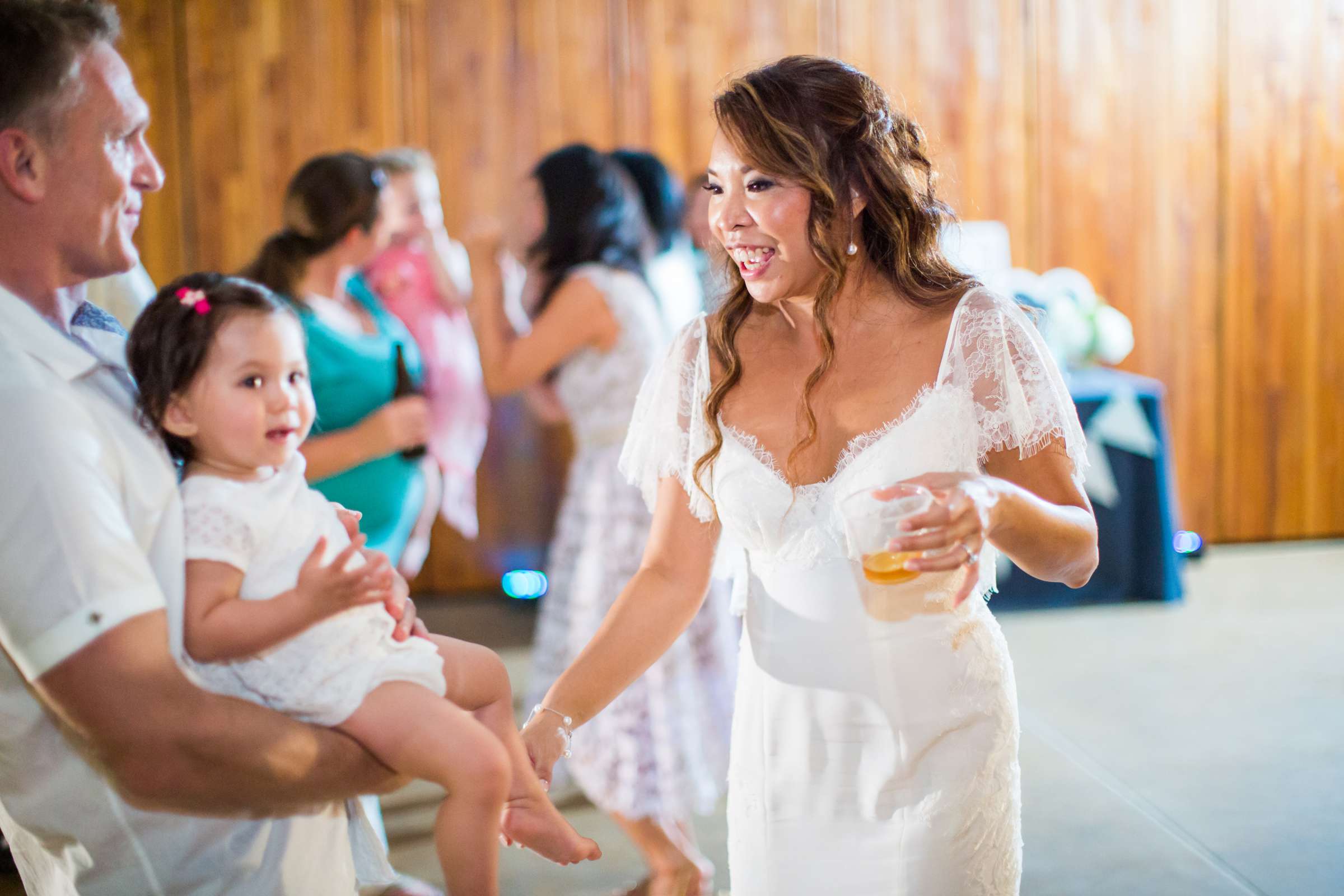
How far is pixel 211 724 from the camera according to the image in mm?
984

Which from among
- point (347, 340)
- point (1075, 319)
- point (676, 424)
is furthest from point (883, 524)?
point (1075, 319)

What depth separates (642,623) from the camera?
1532 mm

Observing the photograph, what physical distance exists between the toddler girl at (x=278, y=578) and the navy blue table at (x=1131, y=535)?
367 cm

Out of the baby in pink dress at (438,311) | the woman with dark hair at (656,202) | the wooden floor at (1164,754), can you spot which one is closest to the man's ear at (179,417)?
the wooden floor at (1164,754)

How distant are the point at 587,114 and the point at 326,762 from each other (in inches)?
169

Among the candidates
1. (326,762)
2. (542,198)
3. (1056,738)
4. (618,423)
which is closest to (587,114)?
(542,198)

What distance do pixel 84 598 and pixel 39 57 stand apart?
0.45 m

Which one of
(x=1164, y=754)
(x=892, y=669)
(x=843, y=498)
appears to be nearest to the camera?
(x=843, y=498)

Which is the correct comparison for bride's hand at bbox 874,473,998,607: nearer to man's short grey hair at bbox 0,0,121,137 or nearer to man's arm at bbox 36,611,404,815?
man's arm at bbox 36,611,404,815

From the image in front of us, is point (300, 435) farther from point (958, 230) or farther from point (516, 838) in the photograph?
point (958, 230)

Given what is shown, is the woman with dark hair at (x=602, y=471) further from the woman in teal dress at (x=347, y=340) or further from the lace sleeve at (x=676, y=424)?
the lace sleeve at (x=676, y=424)

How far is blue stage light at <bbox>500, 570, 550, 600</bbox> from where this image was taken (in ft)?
14.7

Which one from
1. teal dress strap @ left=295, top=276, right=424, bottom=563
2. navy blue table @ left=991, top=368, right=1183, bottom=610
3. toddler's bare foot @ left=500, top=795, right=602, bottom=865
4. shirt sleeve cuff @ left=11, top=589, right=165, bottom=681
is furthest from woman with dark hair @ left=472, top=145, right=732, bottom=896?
navy blue table @ left=991, top=368, right=1183, bottom=610

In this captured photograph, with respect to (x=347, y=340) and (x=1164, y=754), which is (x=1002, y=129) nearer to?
(x=1164, y=754)
